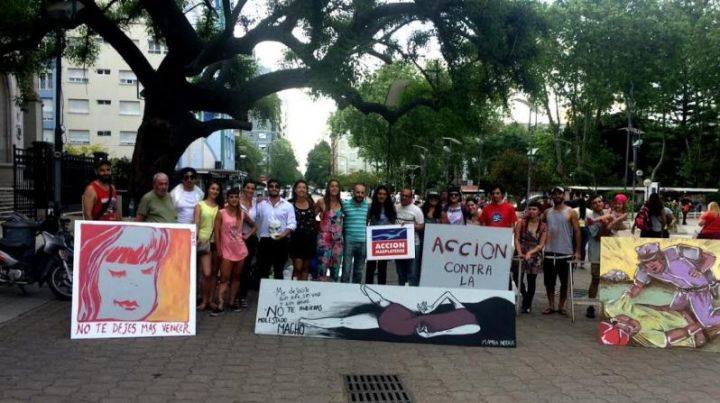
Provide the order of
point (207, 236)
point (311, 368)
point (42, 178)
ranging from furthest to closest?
point (42, 178), point (207, 236), point (311, 368)

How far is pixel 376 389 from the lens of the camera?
5176 millimetres

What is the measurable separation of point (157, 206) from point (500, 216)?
15.8 ft

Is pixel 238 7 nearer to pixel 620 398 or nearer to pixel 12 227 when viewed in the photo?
pixel 12 227

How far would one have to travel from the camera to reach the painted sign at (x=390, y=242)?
858cm

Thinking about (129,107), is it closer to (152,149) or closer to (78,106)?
→ (78,106)

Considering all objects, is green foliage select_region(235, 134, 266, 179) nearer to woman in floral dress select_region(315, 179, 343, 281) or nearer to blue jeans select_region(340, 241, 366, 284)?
blue jeans select_region(340, 241, 366, 284)

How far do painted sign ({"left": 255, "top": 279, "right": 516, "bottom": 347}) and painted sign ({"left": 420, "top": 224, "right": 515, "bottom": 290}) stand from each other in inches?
75.5

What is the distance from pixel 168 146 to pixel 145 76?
5.77ft

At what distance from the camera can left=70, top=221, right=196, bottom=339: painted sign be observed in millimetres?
6512

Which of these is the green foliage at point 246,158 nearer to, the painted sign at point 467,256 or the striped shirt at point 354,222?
the striped shirt at point 354,222

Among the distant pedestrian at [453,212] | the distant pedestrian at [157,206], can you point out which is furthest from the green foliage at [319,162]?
the distant pedestrian at [157,206]

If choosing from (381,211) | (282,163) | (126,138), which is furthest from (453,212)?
(282,163)

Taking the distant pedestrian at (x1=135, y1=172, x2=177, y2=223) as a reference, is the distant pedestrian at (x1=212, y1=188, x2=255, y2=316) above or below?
below

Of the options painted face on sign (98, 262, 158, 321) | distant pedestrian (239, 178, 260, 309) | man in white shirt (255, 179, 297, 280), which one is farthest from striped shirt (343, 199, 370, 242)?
painted face on sign (98, 262, 158, 321)
